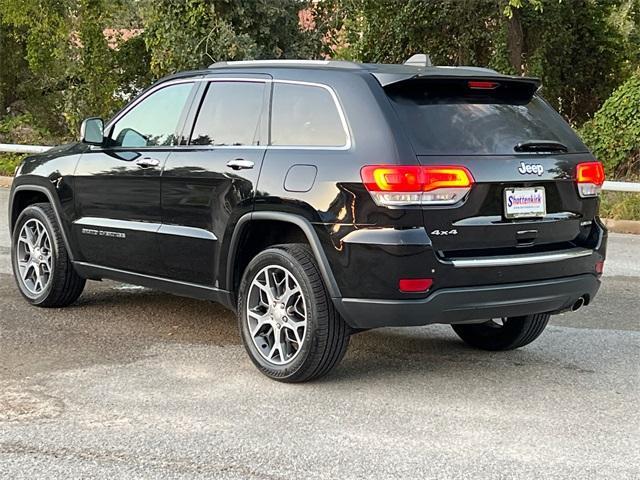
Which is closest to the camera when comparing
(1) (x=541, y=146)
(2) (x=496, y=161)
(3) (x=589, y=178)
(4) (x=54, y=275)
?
(2) (x=496, y=161)

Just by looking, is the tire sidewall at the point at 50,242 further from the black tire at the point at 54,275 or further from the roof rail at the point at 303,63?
the roof rail at the point at 303,63

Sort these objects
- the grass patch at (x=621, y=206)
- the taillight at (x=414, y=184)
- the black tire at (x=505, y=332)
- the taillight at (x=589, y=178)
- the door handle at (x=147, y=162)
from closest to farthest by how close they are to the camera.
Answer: the taillight at (x=414, y=184) → the taillight at (x=589, y=178) → the black tire at (x=505, y=332) → the door handle at (x=147, y=162) → the grass patch at (x=621, y=206)

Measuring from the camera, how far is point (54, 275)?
7.00 meters

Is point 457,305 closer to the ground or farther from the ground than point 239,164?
closer to the ground

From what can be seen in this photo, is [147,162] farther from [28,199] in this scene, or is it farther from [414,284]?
[414,284]

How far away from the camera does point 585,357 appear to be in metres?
6.12

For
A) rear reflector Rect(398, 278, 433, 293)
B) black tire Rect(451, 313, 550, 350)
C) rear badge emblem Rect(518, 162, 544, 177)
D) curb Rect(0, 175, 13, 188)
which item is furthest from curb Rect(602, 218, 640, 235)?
curb Rect(0, 175, 13, 188)

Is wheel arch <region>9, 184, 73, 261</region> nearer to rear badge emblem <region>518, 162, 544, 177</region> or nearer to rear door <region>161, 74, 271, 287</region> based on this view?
rear door <region>161, 74, 271, 287</region>

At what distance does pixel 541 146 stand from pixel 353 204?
3.90ft

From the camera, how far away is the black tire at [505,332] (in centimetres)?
606

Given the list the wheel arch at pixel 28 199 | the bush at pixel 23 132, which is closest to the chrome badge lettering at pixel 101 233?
the wheel arch at pixel 28 199

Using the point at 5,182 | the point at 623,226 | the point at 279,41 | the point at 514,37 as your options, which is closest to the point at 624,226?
the point at 623,226

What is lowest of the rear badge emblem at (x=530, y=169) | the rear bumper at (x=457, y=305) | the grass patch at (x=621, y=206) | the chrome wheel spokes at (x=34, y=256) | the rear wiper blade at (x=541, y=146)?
the grass patch at (x=621, y=206)

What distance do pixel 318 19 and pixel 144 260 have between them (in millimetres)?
12148
